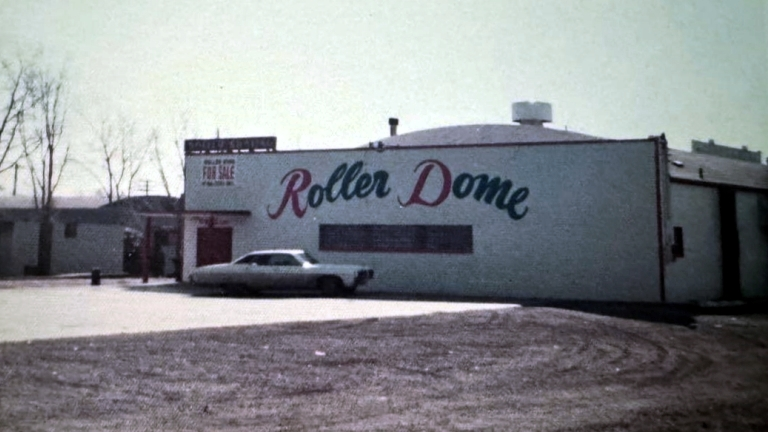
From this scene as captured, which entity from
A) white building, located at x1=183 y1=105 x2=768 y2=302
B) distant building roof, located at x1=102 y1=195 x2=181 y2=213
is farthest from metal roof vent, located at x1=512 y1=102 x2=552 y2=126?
distant building roof, located at x1=102 y1=195 x2=181 y2=213

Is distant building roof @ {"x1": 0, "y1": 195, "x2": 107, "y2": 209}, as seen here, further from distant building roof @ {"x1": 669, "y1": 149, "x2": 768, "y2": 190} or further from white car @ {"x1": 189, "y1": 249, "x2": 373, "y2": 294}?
distant building roof @ {"x1": 669, "y1": 149, "x2": 768, "y2": 190}

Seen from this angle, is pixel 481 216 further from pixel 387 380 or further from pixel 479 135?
pixel 387 380

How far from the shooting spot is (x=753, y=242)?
94.2ft

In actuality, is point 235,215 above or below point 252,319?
above

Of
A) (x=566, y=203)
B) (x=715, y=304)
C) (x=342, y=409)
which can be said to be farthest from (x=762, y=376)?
(x=566, y=203)

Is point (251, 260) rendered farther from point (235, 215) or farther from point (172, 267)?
point (172, 267)

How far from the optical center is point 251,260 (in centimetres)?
2458

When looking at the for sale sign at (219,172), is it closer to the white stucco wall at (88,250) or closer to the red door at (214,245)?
the red door at (214,245)

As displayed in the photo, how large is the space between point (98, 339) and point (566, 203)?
17252 millimetres

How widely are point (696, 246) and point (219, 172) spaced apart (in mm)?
18637

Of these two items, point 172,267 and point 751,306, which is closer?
point 751,306

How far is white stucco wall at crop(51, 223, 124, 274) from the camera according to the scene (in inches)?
1617

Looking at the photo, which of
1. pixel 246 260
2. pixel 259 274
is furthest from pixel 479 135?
pixel 259 274

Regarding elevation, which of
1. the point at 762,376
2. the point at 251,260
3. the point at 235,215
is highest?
the point at 235,215
